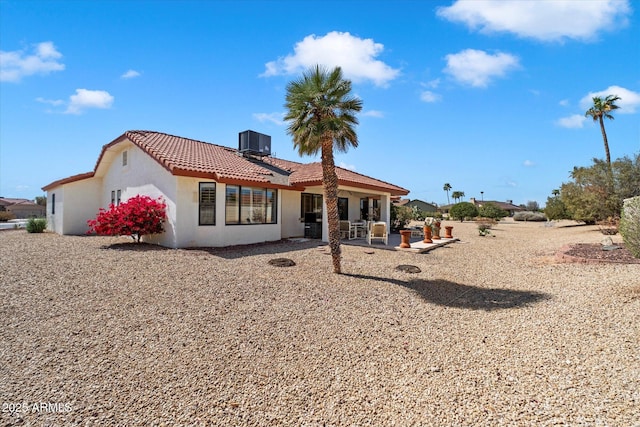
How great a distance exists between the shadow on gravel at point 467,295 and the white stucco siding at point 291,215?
9640 millimetres

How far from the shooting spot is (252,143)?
2031cm

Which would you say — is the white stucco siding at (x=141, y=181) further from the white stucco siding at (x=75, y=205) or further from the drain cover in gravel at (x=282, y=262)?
the drain cover in gravel at (x=282, y=262)

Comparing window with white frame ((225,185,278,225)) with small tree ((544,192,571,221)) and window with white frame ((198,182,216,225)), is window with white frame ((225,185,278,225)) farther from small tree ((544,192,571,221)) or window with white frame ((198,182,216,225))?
small tree ((544,192,571,221))

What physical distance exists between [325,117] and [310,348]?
259 inches

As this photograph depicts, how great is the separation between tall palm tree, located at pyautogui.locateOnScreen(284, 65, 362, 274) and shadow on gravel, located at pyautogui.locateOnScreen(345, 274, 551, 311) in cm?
255

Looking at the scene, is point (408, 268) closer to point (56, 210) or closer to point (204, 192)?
point (204, 192)

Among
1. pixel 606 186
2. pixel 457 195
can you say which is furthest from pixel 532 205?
pixel 606 186

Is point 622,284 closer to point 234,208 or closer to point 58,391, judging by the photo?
point 58,391

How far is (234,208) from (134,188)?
564 centimetres

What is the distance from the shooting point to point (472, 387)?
399 cm

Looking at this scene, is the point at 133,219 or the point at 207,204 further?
the point at 207,204

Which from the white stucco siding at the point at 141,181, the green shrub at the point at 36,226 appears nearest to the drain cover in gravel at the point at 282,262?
the white stucco siding at the point at 141,181

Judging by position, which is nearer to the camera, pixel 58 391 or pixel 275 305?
pixel 58 391

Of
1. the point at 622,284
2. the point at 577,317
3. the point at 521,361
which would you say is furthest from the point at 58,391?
the point at 622,284
